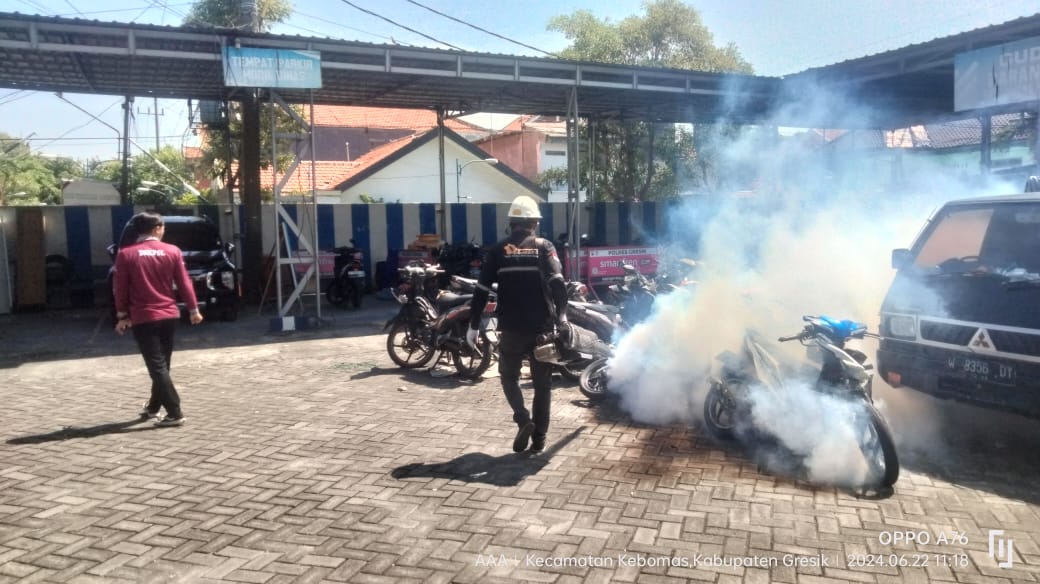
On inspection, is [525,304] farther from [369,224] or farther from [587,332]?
[369,224]

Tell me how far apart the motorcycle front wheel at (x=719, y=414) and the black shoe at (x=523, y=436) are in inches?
55.1

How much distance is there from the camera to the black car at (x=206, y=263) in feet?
39.4

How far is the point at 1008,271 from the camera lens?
5.21 metres

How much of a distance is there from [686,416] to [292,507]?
334cm

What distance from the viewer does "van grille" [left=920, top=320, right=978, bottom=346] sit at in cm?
513

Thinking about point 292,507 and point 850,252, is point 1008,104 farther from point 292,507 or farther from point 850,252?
point 292,507

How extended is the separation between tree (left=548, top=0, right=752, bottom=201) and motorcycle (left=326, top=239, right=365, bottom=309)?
25.0 feet

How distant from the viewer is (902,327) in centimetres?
560

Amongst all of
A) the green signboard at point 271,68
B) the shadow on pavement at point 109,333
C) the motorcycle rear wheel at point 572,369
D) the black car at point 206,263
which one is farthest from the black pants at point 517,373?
the black car at point 206,263

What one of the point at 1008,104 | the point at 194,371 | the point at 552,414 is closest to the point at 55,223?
the point at 194,371

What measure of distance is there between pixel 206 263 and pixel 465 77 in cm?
537

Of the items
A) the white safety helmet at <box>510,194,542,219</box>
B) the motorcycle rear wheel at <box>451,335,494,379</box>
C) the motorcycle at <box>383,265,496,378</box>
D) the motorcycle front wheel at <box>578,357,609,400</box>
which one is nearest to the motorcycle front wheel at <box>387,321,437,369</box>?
the motorcycle at <box>383,265,496,378</box>

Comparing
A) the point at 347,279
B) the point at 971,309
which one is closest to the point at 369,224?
the point at 347,279

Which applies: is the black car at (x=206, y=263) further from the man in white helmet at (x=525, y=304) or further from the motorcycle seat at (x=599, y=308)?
the man in white helmet at (x=525, y=304)
